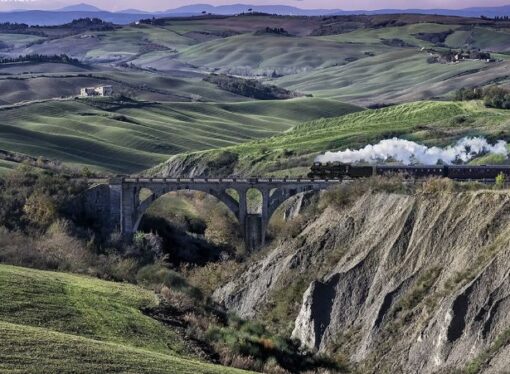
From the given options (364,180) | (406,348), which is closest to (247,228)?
(364,180)

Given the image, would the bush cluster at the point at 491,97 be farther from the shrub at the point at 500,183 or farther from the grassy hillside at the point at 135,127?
the shrub at the point at 500,183

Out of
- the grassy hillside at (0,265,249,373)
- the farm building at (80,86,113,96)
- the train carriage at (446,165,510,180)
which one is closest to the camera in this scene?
the grassy hillside at (0,265,249,373)

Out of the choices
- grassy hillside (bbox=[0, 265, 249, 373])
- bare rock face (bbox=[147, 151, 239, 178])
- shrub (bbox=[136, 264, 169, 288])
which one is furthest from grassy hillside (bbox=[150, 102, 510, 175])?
grassy hillside (bbox=[0, 265, 249, 373])

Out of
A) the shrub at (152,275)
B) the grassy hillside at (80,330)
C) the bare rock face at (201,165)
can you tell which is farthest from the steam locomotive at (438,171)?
the bare rock face at (201,165)

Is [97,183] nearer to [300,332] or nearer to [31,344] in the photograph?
[300,332]

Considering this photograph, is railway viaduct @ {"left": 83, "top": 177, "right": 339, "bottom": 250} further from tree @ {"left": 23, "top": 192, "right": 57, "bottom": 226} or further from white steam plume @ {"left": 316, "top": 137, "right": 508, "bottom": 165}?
white steam plume @ {"left": 316, "top": 137, "right": 508, "bottom": 165}
